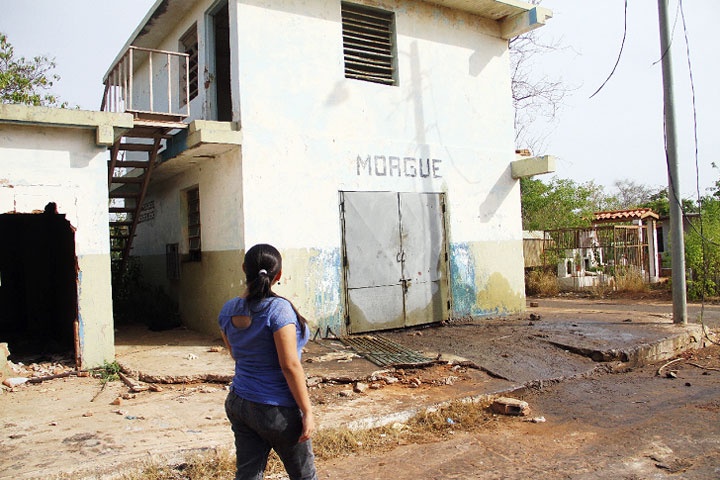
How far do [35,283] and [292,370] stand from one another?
10249mm

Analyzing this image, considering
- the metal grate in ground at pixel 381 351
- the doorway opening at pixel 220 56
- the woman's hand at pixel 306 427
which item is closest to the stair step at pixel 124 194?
the doorway opening at pixel 220 56

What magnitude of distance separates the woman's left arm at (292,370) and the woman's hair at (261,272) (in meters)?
0.15

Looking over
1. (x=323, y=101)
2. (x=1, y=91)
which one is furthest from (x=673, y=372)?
(x=1, y=91)

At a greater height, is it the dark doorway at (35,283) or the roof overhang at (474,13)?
the roof overhang at (474,13)

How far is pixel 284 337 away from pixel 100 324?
208 inches

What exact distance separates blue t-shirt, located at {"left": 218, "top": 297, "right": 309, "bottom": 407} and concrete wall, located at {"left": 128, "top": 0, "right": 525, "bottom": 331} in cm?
523

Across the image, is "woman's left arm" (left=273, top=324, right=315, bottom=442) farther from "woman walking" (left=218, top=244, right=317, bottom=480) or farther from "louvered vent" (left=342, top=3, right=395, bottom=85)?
"louvered vent" (left=342, top=3, right=395, bottom=85)

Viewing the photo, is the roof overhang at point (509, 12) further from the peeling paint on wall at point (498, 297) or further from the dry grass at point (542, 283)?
the dry grass at point (542, 283)

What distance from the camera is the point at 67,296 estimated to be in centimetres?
900

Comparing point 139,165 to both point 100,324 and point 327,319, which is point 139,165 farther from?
point 327,319

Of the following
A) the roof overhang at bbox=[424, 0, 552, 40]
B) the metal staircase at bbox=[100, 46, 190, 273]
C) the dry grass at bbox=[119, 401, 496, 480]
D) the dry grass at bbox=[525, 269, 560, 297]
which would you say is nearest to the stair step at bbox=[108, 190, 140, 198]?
the metal staircase at bbox=[100, 46, 190, 273]

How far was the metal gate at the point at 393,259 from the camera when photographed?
29.0ft

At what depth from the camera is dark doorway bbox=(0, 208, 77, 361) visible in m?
9.11

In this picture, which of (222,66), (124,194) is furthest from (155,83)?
(124,194)
